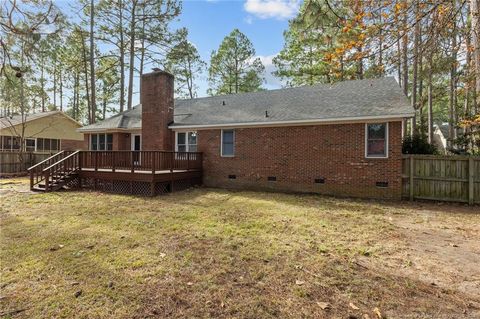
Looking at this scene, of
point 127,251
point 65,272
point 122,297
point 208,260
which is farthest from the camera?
point 127,251

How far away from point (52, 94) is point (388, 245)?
125 feet

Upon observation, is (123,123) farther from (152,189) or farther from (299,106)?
(299,106)

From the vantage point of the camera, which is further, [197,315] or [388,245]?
[388,245]

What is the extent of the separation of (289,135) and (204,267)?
8.00 m

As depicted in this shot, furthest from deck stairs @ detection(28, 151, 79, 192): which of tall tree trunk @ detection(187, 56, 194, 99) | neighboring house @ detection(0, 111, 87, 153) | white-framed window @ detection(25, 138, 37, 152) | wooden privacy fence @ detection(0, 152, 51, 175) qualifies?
tall tree trunk @ detection(187, 56, 194, 99)

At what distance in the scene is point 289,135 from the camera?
10883mm

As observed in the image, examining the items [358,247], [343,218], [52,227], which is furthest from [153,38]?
[358,247]

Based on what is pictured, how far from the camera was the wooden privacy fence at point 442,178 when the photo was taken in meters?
8.56

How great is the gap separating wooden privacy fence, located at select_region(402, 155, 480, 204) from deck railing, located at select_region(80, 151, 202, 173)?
8495mm

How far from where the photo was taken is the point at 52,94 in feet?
104

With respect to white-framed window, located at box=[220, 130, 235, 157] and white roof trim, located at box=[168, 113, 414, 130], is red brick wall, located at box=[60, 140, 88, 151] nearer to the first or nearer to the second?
white roof trim, located at box=[168, 113, 414, 130]

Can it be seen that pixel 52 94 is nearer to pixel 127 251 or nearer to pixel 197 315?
pixel 127 251

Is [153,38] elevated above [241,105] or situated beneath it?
elevated above

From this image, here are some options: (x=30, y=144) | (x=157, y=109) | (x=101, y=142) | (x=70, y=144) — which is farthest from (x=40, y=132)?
(x=157, y=109)
